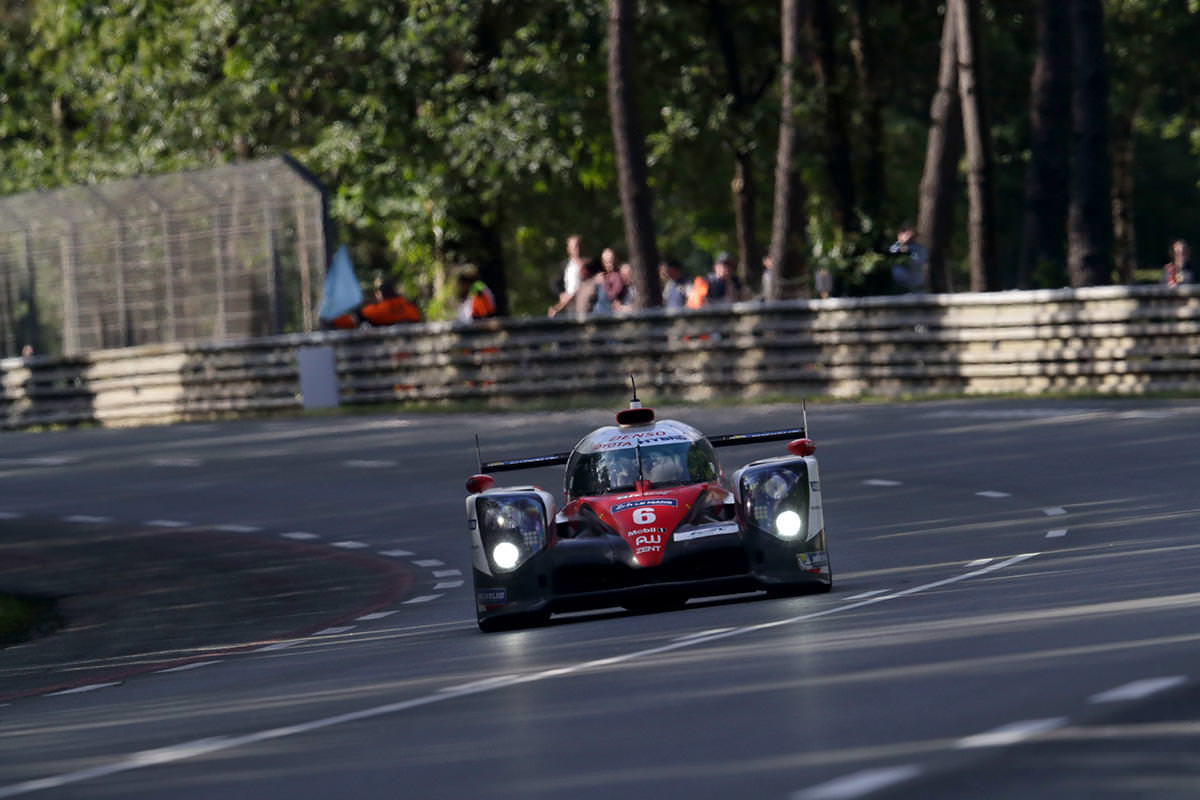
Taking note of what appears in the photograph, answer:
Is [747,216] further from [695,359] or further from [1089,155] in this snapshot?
[695,359]

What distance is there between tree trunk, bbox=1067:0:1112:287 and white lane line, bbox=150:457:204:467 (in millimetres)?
11602

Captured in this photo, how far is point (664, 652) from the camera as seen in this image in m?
11.4

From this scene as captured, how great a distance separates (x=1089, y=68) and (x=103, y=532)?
51.1 ft

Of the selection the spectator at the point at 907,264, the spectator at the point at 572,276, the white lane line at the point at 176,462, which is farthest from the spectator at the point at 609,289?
the white lane line at the point at 176,462

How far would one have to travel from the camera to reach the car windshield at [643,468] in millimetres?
14258

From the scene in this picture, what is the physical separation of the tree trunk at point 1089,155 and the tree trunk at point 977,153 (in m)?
2.29

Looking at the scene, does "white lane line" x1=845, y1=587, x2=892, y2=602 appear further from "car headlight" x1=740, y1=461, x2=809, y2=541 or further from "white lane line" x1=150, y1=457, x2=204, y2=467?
"white lane line" x1=150, y1=457, x2=204, y2=467

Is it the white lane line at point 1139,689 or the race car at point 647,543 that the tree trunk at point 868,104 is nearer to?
the race car at point 647,543

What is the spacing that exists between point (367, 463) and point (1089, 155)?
36.4 ft

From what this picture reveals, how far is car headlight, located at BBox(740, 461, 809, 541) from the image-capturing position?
1366cm

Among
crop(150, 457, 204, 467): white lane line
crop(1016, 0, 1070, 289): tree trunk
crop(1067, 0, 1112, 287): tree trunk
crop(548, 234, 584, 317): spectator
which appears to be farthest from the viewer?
crop(1016, 0, 1070, 289): tree trunk

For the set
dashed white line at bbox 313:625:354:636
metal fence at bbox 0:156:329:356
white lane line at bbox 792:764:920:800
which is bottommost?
dashed white line at bbox 313:625:354:636

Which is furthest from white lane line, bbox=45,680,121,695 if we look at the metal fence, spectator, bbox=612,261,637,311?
the metal fence

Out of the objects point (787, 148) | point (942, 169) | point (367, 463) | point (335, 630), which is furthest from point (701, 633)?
point (942, 169)
